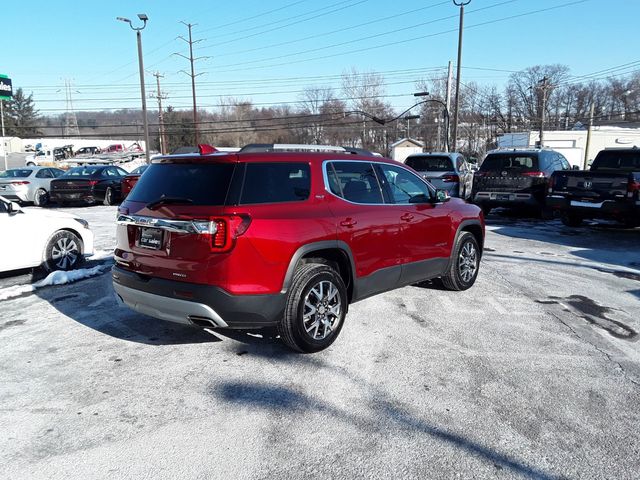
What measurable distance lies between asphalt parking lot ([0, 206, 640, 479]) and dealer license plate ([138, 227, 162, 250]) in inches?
40.3

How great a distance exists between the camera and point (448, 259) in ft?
19.5

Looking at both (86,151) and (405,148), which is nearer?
(405,148)

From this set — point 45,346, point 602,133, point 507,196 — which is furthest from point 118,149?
point 45,346

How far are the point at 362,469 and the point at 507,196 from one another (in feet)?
37.9

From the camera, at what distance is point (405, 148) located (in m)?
58.7

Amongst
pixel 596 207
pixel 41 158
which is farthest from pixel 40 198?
pixel 41 158

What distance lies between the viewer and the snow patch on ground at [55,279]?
623 centimetres

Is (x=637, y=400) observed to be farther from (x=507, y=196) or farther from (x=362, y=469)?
(x=507, y=196)

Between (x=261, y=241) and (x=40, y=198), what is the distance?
1774 cm

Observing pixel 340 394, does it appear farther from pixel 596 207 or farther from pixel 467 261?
pixel 596 207

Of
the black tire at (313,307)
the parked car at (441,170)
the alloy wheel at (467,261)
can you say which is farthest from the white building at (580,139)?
the black tire at (313,307)

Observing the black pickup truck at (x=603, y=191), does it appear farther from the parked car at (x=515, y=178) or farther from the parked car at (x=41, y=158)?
the parked car at (x=41, y=158)

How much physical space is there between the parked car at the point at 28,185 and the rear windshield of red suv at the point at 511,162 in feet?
51.1

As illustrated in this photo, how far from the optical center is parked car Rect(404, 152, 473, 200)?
13.8 meters
